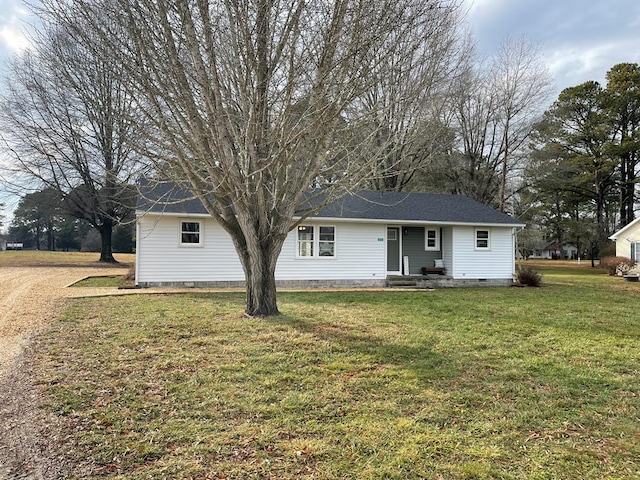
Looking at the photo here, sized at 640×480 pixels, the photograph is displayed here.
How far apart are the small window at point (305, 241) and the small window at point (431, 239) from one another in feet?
17.2

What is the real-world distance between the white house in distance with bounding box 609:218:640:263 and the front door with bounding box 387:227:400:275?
1488 cm

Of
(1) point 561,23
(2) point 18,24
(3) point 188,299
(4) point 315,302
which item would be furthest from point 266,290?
(1) point 561,23

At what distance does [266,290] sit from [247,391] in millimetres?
3825

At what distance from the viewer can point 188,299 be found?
10719mm

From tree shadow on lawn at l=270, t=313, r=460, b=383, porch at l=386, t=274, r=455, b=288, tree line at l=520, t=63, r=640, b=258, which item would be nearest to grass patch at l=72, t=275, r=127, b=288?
tree shadow on lawn at l=270, t=313, r=460, b=383

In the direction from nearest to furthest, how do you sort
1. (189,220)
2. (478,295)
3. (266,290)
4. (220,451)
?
(220,451) < (266,290) < (478,295) < (189,220)

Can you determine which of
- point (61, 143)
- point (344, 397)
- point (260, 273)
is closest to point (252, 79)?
point (260, 273)

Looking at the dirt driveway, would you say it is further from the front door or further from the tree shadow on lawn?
the front door

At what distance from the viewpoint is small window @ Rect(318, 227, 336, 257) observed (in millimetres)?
15336

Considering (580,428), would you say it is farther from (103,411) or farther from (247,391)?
(103,411)

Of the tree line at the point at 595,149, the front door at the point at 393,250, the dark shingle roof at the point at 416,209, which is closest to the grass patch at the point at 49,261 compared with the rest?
the dark shingle roof at the point at 416,209

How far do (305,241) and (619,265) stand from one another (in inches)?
708

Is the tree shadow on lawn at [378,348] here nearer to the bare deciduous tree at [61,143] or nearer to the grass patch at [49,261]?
the bare deciduous tree at [61,143]

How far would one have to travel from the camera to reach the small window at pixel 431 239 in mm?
17312
